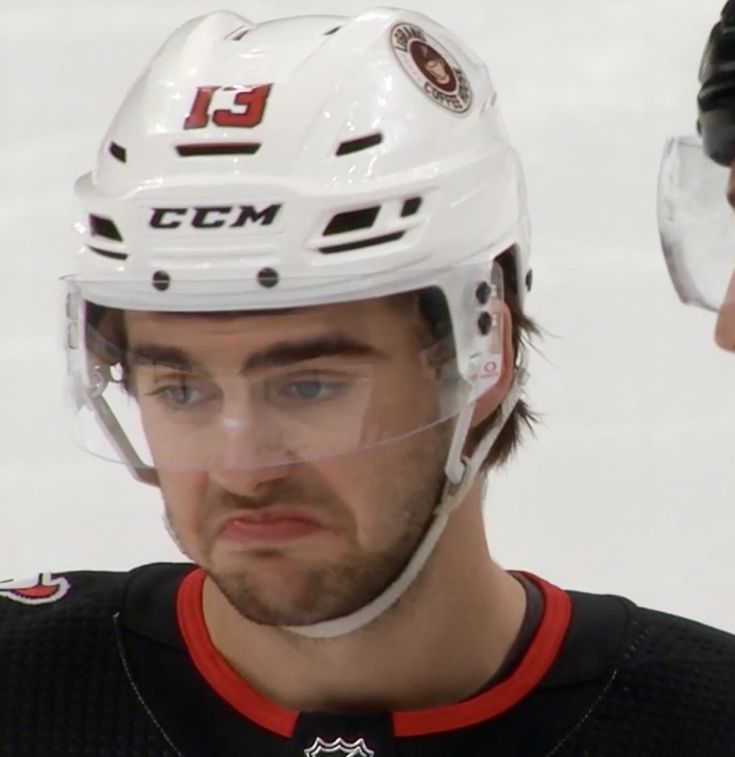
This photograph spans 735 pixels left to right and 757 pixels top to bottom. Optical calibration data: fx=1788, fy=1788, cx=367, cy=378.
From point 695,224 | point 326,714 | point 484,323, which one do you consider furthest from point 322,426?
point 695,224

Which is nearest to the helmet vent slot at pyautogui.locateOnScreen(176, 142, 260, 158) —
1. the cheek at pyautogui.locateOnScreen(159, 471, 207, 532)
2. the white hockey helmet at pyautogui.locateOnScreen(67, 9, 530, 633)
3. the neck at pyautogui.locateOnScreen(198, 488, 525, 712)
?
the white hockey helmet at pyautogui.locateOnScreen(67, 9, 530, 633)

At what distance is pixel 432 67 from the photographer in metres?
1.31

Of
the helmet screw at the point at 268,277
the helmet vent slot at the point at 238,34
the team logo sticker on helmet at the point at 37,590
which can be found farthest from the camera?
the team logo sticker on helmet at the point at 37,590

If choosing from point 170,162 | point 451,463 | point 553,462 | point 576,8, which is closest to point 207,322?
point 170,162

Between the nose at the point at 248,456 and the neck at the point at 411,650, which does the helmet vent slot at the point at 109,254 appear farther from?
the neck at the point at 411,650

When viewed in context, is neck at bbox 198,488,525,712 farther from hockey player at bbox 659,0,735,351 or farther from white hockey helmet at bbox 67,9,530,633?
hockey player at bbox 659,0,735,351

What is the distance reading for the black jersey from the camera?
1.34 meters

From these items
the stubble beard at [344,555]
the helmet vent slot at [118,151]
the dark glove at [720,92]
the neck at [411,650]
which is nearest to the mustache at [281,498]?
the stubble beard at [344,555]

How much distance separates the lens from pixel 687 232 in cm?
139

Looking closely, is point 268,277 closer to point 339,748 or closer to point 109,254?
point 109,254

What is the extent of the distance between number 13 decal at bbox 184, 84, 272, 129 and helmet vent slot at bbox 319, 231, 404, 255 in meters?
0.10

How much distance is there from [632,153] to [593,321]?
196 mm

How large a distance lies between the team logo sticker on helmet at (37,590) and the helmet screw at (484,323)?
1.50 ft

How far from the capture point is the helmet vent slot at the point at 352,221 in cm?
121
